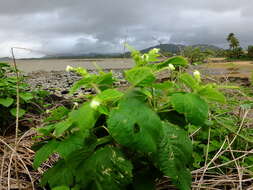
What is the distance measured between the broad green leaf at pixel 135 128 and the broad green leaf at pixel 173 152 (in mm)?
105

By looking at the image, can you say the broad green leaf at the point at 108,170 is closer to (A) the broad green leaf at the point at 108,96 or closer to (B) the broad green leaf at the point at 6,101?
(A) the broad green leaf at the point at 108,96

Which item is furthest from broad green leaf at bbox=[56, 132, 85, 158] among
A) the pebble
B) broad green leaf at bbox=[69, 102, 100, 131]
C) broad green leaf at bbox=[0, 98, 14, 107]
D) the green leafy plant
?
the pebble

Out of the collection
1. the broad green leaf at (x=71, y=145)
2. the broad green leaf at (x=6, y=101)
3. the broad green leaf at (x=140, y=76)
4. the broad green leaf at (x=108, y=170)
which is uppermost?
the broad green leaf at (x=140, y=76)

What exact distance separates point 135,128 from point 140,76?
194 millimetres

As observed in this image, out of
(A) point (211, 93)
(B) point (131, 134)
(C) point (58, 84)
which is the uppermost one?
(A) point (211, 93)

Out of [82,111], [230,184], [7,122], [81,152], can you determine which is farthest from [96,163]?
[7,122]

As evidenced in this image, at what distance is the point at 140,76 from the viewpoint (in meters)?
0.87

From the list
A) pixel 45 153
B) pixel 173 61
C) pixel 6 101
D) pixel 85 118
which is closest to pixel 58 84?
pixel 6 101

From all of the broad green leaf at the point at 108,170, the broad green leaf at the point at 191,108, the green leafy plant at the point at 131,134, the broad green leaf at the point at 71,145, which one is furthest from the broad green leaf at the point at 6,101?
the broad green leaf at the point at 191,108

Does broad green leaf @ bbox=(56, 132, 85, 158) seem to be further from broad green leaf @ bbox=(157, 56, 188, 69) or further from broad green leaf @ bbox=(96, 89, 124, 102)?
broad green leaf @ bbox=(157, 56, 188, 69)

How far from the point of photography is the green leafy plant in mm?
784

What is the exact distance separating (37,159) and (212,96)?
77 centimetres

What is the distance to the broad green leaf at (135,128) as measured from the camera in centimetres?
77

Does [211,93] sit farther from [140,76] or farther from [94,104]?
[94,104]
